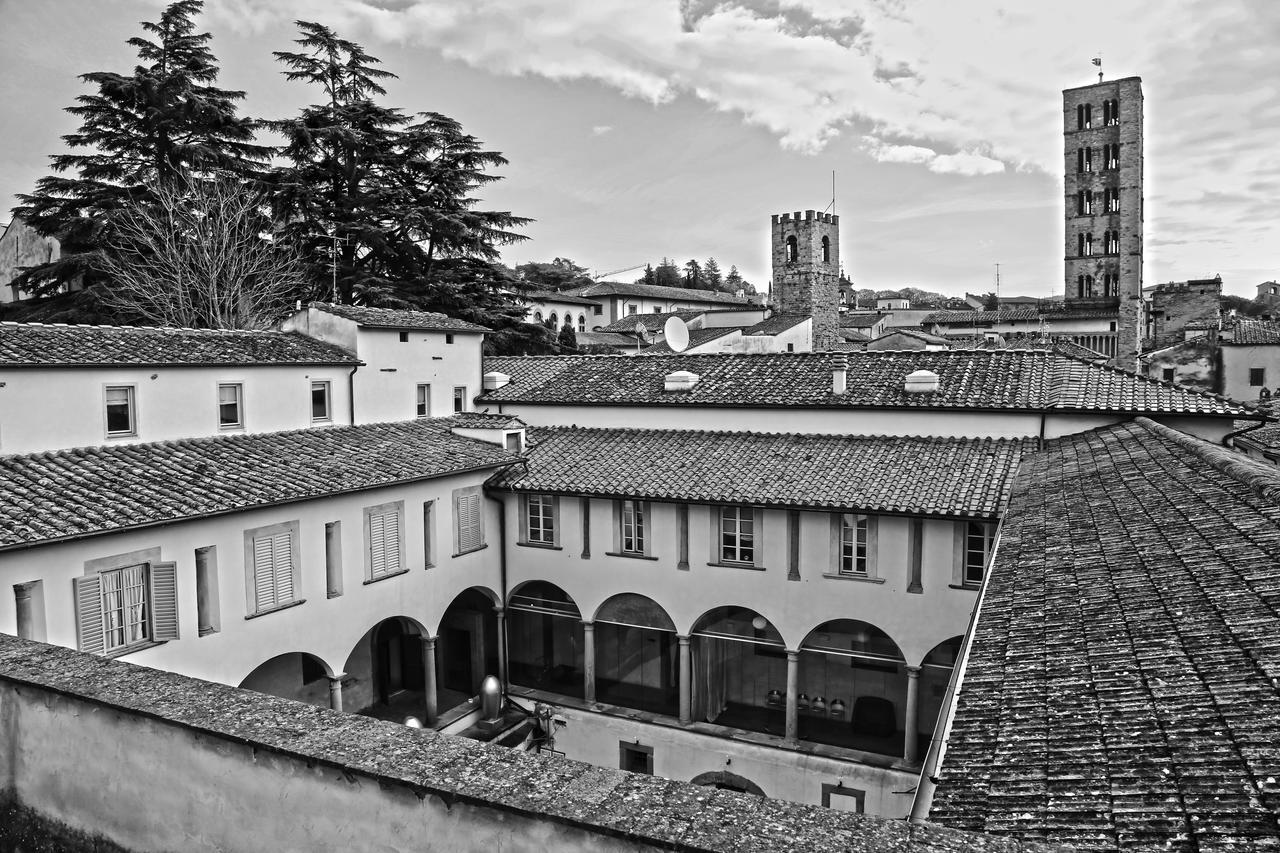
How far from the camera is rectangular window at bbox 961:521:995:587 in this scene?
1689 centimetres

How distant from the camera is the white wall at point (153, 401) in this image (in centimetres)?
1404

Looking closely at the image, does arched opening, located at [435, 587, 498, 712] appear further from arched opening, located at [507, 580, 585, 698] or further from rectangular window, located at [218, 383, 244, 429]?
rectangular window, located at [218, 383, 244, 429]

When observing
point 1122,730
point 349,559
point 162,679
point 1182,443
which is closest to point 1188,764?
point 1122,730

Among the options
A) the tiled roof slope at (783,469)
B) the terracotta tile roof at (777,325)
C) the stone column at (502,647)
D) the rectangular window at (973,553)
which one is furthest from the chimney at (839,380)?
the terracotta tile roof at (777,325)

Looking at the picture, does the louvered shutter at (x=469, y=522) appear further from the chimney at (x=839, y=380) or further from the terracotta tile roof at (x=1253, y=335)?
the terracotta tile roof at (x=1253, y=335)

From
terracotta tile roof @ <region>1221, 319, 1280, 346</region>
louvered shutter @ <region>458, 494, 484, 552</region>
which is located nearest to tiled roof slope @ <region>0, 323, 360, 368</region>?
louvered shutter @ <region>458, 494, 484, 552</region>

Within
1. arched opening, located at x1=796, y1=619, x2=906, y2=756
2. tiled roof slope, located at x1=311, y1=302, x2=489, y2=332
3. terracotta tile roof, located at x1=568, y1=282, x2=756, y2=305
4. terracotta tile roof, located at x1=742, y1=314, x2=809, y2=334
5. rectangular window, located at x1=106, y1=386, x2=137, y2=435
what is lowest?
arched opening, located at x1=796, y1=619, x2=906, y2=756

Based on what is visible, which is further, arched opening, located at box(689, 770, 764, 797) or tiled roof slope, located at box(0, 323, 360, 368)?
arched opening, located at box(689, 770, 764, 797)

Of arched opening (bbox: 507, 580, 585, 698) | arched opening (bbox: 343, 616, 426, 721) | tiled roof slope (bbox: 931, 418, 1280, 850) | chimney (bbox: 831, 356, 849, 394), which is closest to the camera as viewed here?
tiled roof slope (bbox: 931, 418, 1280, 850)

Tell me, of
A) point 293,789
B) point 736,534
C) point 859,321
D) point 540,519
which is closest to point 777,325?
point 859,321

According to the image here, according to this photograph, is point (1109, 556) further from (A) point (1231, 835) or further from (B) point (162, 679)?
(B) point (162, 679)

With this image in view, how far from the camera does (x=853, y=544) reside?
17859 mm

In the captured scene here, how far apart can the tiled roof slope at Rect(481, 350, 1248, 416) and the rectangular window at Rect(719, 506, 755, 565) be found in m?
3.33

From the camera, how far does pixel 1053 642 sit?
6020 millimetres
